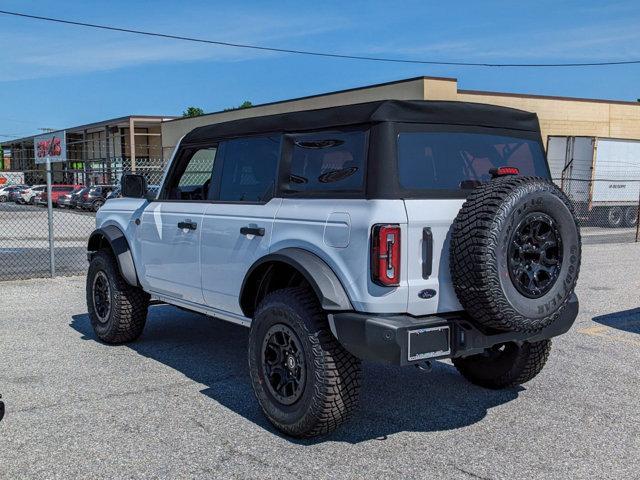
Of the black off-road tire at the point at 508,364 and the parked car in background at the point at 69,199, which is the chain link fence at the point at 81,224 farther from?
the black off-road tire at the point at 508,364

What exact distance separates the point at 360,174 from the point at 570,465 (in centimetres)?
203

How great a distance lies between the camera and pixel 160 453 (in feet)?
12.6

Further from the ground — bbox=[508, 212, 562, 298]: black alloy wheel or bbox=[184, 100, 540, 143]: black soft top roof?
bbox=[184, 100, 540, 143]: black soft top roof

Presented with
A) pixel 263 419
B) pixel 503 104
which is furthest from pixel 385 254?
pixel 503 104

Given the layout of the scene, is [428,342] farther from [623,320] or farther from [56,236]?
[56,236]

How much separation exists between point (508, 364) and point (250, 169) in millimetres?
2365

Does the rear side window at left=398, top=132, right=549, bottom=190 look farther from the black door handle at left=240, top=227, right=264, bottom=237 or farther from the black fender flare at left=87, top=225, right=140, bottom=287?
the black fender flare at left=87, top=225, right=140, bottom=287

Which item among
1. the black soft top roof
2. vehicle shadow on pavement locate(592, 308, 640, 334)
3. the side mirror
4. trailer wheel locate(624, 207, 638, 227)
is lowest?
vehicle shadow on pavement locate(592, 308, 640, 334)

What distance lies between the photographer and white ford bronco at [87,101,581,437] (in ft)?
11.8

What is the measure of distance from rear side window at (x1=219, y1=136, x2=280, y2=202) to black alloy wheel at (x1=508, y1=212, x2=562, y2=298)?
5.44ft

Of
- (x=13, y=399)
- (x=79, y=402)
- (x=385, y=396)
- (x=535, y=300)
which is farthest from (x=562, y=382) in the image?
(x=13, y=399)

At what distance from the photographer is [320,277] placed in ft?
12.5

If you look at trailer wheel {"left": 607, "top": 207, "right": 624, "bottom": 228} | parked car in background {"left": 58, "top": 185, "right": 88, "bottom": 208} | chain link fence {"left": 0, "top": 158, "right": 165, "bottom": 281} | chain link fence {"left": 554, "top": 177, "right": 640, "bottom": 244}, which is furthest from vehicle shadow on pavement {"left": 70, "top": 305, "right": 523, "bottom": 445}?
parked car in background {"left": 58, "top": 185, "right": 88, "bottom": 208}

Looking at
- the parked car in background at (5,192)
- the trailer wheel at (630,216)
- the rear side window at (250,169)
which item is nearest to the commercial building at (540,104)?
the trailer wheel at (630,216)
